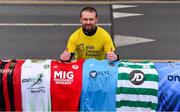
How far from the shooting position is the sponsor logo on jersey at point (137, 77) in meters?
5.77

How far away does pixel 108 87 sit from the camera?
229 inches

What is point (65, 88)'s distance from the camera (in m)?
5.85

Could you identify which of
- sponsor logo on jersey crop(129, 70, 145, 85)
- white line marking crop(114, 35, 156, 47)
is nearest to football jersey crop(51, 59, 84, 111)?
sponsor logo on jersey crop(129, 70, 145, 85)

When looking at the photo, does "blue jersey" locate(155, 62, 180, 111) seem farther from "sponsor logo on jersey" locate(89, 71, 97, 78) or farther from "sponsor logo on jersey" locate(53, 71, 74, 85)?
"sponsor logo on jersey" locate(53, 71, 74, 85)

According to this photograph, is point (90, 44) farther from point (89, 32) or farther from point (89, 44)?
point (89, 32)

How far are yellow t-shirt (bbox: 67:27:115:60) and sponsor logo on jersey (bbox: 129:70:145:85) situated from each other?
30.5 inches

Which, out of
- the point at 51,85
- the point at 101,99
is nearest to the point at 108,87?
the point at 101,99

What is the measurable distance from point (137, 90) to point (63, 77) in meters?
0.91

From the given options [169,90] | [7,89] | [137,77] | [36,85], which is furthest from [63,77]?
[169,90]

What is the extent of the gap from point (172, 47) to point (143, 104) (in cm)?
557

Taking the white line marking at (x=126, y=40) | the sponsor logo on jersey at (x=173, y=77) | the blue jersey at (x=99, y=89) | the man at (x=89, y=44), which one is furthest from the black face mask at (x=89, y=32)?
the white line marking at (x=126, y=40)

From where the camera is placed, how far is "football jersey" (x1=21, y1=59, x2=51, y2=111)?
19.2 ft

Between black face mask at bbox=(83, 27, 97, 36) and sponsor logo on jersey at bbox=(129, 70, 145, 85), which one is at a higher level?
black face mask at bbox=(83, 27, 97, 36)

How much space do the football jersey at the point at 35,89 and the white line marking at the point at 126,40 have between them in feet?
18.0
